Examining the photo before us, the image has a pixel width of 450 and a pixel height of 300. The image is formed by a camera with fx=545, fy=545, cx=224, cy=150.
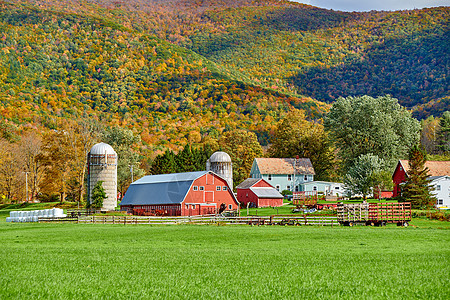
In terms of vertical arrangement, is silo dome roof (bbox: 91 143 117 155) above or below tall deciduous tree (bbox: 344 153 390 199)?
above

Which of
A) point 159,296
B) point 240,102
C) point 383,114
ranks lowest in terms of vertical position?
point 159,296

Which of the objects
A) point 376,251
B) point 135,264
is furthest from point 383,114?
point 135,264

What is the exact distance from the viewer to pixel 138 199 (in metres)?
79.8

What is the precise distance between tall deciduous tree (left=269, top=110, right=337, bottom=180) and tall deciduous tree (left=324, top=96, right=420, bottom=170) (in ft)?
51.1

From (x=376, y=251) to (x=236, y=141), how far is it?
317 feet

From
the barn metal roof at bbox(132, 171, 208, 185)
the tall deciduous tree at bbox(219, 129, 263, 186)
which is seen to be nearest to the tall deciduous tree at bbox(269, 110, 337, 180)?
the tall deciduous tree at bbox(219, 129, 263, 186)

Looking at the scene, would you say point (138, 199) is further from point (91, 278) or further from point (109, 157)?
point (91, 278)

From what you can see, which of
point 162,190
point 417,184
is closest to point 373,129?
point 417,184

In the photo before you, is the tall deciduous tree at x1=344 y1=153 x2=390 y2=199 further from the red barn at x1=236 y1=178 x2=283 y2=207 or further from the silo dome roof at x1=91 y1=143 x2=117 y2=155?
the silo dome roof at x1=91 y1=143 x2=117 y2=155

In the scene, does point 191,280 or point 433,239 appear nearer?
point 191,280

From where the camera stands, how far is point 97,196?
7638cm

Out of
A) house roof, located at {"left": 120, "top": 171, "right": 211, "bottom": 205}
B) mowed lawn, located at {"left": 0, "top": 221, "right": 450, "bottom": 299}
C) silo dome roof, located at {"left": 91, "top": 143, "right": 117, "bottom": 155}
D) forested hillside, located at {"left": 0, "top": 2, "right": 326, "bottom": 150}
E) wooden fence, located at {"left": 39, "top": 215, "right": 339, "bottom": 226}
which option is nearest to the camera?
mowed lawn, located at {"left": 0, "top": 221, "right": 450, "bottom": 299}

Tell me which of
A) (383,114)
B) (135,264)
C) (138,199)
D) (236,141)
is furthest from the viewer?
(236,141)

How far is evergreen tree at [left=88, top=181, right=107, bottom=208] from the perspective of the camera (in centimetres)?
7612
